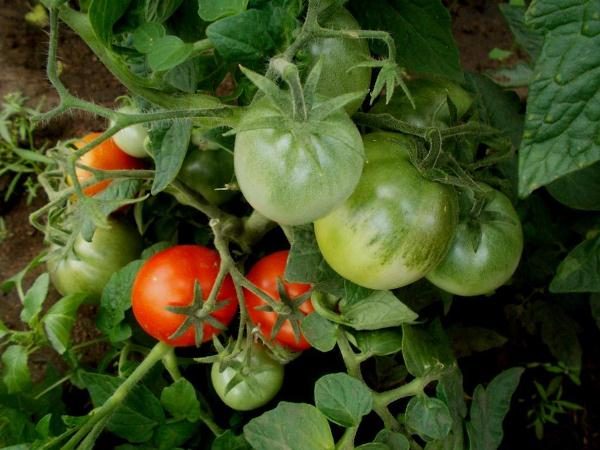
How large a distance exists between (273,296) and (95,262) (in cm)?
32

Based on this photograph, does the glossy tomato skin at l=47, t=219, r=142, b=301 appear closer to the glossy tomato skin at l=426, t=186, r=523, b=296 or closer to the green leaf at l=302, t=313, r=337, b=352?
the green leaf at l=302, t=313, r=337, b=352

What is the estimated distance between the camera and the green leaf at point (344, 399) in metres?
0.69

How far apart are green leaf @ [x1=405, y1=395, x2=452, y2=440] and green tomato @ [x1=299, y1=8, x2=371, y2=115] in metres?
0.35

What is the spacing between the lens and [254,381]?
86 centimetres

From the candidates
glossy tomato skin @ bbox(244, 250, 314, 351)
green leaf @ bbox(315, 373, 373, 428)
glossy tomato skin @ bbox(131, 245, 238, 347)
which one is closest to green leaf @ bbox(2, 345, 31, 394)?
glossy tomato skin @ bbox(131, 245, 238, 347)

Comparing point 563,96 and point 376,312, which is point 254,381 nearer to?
point 376,312

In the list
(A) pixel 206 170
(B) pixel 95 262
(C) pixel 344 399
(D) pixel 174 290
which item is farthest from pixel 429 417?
(B) pixel 95 262

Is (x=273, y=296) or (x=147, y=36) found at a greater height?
(x=147, y=36)

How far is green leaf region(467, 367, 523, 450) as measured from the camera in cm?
79

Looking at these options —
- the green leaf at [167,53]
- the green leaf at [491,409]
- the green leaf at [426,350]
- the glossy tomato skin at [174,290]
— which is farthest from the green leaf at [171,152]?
the green leaf at [491,409]

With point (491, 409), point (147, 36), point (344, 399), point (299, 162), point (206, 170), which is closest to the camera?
point (299, 162)

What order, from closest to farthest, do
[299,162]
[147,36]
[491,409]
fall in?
[299,162]
[147,36]
[491,409]

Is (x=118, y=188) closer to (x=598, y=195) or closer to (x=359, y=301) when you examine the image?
(x=359, y=301)

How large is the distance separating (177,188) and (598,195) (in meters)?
0.59
